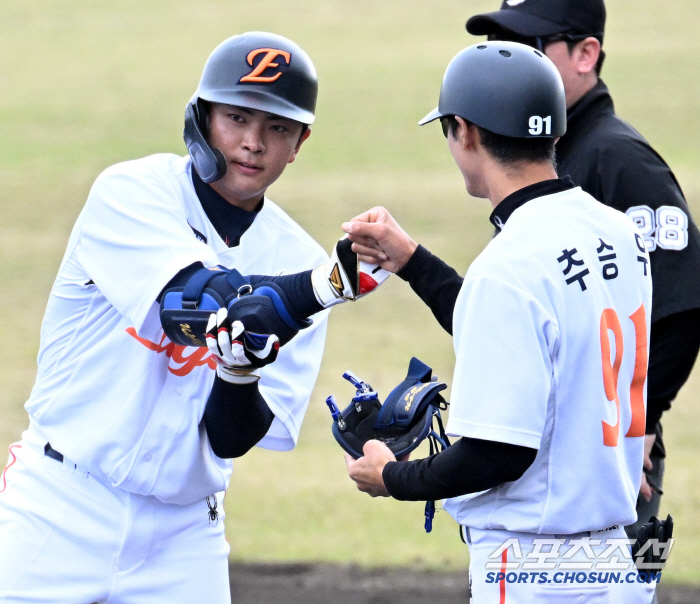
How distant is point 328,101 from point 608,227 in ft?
72.6

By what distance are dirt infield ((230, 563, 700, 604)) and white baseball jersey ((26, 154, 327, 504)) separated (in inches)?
97.7

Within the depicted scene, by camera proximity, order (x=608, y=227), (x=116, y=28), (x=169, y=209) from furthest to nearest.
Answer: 1. (x=116, y=28)
2. (x=169, y=209)
3. (x=608, y=227)

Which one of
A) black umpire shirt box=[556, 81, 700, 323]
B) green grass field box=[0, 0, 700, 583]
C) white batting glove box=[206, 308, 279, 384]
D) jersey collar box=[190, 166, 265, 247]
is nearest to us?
white batting glove box=[206, 308, 279, 384]

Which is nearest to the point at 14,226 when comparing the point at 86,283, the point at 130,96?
the point at 130,96

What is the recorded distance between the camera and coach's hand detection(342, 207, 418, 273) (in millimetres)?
3145

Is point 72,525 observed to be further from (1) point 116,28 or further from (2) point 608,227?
(1) point 116,28

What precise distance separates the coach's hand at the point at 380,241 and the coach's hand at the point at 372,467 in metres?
0.59

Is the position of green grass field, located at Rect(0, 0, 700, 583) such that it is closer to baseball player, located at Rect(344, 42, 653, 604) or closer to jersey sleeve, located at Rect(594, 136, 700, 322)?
jersey sleeve, located at Rect(594, 136, 700, 322)

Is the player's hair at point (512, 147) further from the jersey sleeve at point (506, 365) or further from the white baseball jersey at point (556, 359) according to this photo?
the jersey sleeve at point (506, 365)

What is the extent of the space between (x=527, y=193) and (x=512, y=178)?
7cm

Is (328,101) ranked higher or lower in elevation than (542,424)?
lower

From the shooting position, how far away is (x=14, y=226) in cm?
1614

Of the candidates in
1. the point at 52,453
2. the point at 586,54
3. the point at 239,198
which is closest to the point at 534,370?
the point at 239,198

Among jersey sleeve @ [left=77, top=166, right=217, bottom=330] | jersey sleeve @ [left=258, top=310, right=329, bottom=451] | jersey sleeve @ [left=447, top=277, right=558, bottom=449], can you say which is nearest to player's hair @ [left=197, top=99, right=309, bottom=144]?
jersey sleeve @ [left=77, top=166, right=217, bottom=330]
